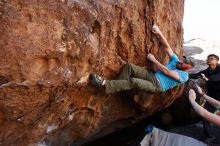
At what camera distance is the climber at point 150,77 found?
4664 millimetres

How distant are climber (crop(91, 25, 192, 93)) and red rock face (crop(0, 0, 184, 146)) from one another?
158 millimetres

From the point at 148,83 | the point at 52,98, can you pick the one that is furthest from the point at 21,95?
the point at 148,83

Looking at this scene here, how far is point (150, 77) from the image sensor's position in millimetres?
5234

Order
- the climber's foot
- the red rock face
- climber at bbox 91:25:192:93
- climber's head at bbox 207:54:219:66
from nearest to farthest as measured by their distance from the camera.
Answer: the red rock face < the climber's foot < climber at bbox 91:25:192:93 < climber's head at bbox 207:54:219:66

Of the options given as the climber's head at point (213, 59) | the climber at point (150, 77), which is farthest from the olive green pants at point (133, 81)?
the climber's head at point (213, 59)

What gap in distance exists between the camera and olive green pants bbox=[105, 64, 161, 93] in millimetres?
4684

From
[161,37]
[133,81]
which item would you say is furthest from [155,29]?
[133,81]

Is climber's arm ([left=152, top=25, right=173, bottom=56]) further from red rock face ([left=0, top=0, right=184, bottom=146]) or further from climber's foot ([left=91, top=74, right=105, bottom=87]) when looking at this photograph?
climber's foot ([left=91, top=74, right=105, bottom=87])

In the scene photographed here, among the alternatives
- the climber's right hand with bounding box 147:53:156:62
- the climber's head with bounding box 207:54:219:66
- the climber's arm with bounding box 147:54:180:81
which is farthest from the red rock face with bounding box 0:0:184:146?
the climber's head with bounding box 207:54:219:66

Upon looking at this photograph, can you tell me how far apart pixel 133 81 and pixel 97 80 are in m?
0.66

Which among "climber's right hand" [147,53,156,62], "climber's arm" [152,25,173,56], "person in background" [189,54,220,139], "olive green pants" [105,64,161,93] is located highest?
"climber's arm" [152,25,173,56]

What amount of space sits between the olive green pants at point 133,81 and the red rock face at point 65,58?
0.22 metres

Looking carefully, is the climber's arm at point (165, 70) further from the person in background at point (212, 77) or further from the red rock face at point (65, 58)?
the person in background at point (212, 77)

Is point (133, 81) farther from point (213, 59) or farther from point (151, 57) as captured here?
point (213, 59)
